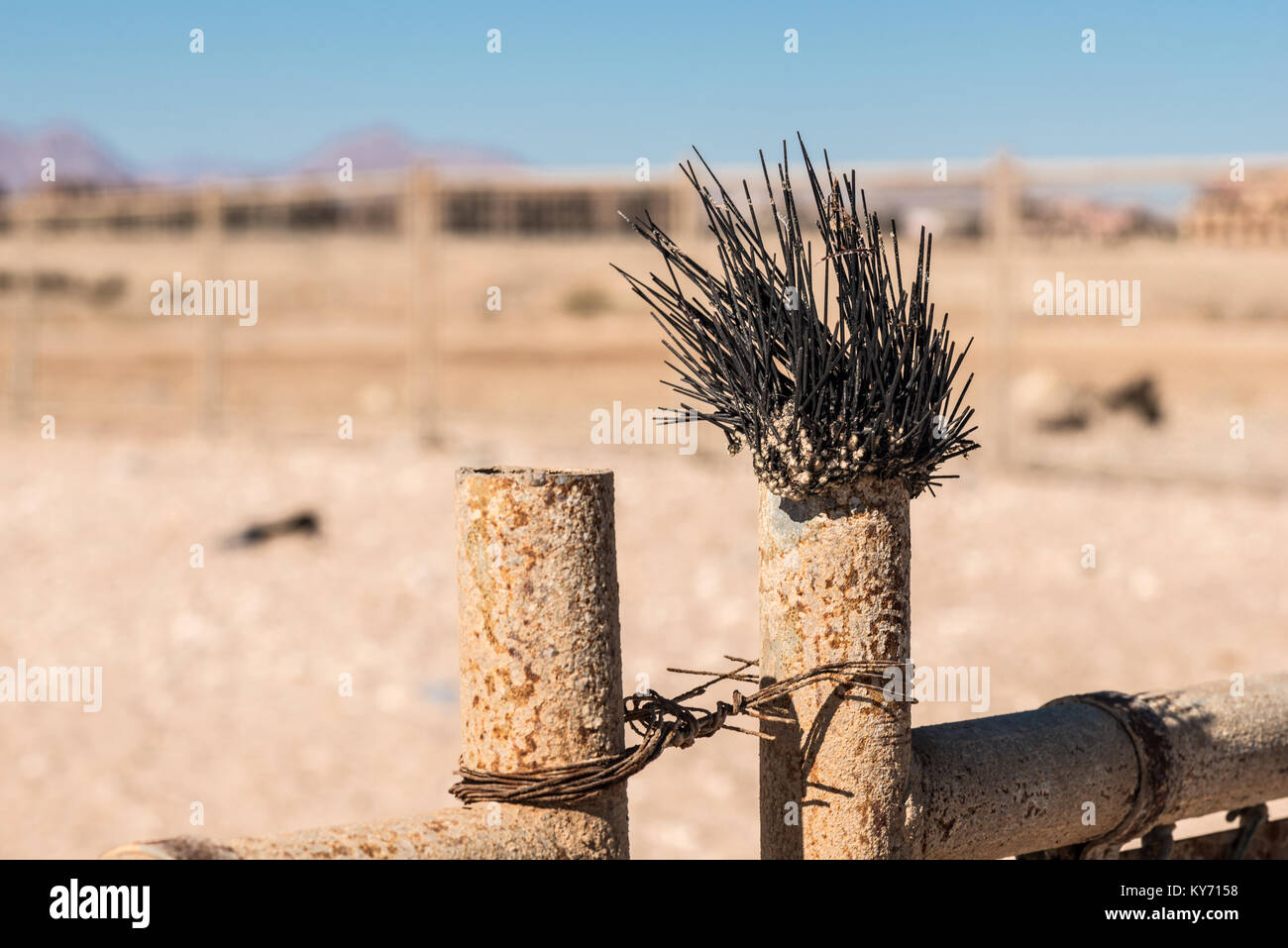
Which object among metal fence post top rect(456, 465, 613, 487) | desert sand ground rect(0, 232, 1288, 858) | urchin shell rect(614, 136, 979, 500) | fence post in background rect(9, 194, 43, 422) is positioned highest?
fence post in background rect(9, 194, 43, 422)

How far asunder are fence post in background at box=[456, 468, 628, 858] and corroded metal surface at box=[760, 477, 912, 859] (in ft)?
0.87

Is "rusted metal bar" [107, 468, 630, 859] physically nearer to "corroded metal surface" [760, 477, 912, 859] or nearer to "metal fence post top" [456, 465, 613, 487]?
"metal fence post top" [456, 465, 613, 487]

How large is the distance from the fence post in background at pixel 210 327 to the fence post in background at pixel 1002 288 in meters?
6.17

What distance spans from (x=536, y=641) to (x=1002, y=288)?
303 inches

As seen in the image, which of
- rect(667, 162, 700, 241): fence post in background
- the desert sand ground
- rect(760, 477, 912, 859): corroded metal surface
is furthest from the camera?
rect(667, 162, 700, 241): fence post in background

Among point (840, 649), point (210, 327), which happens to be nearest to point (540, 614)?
point (840, 649)

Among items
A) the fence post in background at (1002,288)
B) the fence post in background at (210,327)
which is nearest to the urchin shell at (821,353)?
the fence post in background at (1002,288)

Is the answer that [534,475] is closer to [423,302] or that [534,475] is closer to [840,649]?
[840,649]

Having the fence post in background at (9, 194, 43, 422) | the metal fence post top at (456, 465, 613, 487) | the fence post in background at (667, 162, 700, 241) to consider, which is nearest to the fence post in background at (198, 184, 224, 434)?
the fence post in background at (9, 194, 43, 422)

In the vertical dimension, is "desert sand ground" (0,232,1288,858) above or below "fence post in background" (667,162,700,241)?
below

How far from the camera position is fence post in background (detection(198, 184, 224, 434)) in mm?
11195

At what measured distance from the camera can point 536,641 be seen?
1786mm
